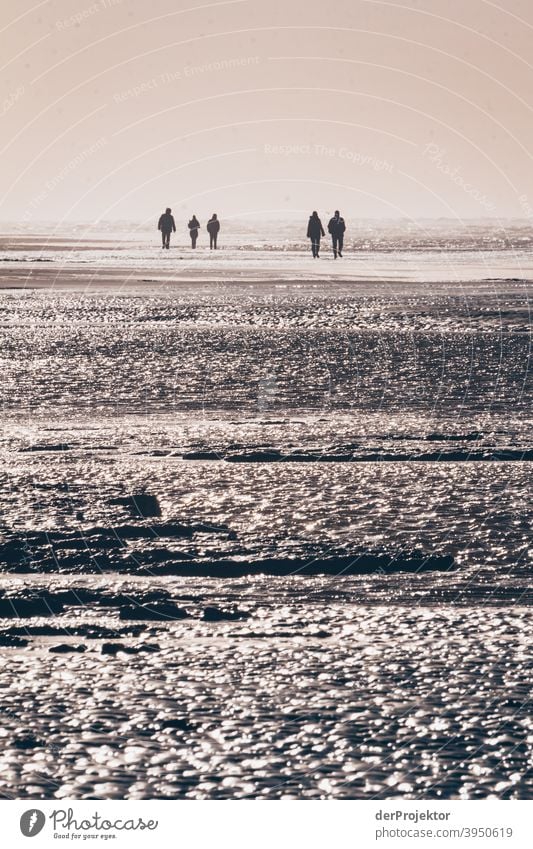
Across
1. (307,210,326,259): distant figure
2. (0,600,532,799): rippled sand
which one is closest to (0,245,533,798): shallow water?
(0,600,532,799): rippled sand

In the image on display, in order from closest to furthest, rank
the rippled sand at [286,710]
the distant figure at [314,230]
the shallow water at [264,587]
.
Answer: the rippled sand at [286,710]
the shallow water at [264,587]
the distant figure at [314,230]

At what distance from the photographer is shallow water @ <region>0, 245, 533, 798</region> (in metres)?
4.66

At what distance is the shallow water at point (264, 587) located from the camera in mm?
4660

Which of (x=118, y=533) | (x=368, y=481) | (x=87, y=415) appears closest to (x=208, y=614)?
(x=118, y=533)

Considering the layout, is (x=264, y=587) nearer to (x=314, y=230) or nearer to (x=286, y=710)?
(x=286, y=710)

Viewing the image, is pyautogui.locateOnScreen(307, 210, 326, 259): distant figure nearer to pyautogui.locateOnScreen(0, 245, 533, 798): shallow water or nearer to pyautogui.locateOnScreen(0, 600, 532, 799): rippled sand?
pyautogui.locateOnScreen(0, 245, 533, 798): shallow water

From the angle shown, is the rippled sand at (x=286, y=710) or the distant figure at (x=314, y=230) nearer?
the rippled sand at (x=286, y=710)

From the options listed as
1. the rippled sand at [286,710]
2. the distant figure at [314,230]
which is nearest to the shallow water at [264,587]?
the rippled sand at [286,710]

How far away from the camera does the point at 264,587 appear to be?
21.3 ft

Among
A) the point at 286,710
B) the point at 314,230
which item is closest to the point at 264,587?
the point at 286,710

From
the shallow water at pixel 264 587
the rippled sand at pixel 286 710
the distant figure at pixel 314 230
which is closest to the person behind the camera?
the rippled sand at pixel 286 710

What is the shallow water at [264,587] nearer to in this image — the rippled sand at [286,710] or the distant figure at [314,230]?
the rippled sand at [286,710]

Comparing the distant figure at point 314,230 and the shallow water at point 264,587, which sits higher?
the distant figure at point 314,230

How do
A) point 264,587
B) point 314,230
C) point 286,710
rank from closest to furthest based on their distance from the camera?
point 286,710
point 264,587
point 314,230
